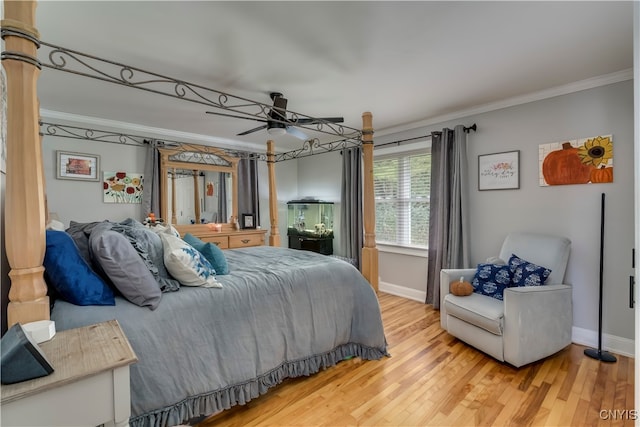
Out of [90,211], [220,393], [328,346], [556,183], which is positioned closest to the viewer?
[220,393]

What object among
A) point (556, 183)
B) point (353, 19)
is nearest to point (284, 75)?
point (353, 19)

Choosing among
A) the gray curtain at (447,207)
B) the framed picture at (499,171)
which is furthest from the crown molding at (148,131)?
the framed picture at (499,171)

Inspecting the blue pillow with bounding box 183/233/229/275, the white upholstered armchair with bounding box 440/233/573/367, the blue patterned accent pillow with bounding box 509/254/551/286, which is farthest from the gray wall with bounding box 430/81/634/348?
the blue pillow with bounding box 183/233/229/275

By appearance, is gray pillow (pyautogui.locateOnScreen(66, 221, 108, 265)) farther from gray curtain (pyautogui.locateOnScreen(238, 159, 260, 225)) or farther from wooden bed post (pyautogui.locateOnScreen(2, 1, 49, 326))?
gray curtain (pyautogui.locateOnScreen(238, 159, 260, 225))

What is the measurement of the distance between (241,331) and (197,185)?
10.2 feet

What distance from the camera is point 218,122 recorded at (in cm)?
380

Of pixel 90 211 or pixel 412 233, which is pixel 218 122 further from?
pixel 412 233

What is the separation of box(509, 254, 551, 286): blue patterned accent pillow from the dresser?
11.1ft

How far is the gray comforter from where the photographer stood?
1.45 metres

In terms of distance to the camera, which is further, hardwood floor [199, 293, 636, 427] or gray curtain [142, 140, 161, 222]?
gray curtain [142, 140, 161, 222]

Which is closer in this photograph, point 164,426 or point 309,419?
point 164,426

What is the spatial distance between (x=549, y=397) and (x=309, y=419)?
1616 millimetres

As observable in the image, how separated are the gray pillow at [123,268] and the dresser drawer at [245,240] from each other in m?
2.75

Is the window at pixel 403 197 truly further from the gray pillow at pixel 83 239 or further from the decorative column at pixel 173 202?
the gray pillow at pixel 83 239
